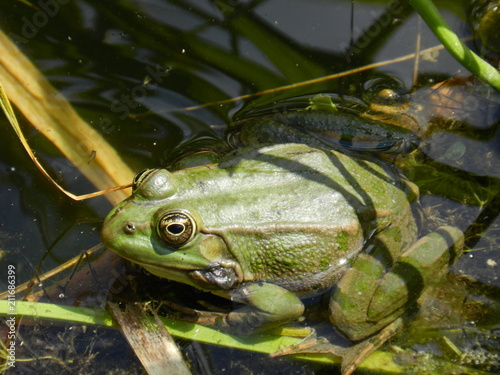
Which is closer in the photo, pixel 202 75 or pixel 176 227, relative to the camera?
pixel 176 227

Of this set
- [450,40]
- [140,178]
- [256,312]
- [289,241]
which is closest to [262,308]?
[256,312]

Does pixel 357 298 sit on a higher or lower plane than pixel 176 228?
lower

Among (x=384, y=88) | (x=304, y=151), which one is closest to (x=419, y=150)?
(x=384, y=88)

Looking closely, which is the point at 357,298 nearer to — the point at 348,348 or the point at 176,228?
the point at 348,348

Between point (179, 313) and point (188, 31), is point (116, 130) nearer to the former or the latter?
point (188, 31)

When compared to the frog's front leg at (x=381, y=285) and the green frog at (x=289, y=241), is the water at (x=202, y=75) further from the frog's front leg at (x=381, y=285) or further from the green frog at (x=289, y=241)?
the green frog at (x=289, y=241)
